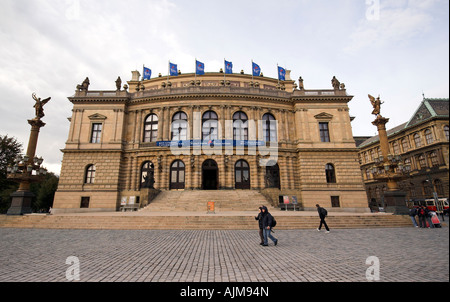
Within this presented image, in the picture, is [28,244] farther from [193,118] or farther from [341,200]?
[341,200]

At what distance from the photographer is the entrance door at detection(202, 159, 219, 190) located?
28.8 meters

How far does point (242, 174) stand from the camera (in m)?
28.7

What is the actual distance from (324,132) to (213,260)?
27.1 meters

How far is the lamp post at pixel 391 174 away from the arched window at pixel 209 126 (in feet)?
55.6

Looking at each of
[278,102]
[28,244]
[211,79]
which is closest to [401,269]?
[28,244]

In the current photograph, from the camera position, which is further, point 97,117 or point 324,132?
point 324,132

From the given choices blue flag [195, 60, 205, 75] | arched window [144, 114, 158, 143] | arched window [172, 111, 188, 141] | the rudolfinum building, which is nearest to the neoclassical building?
the rudolfinum building

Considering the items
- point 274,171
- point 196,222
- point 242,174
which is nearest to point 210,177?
point 242,174

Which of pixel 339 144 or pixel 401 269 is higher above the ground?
pixel 339 144

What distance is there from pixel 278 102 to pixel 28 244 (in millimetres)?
28463

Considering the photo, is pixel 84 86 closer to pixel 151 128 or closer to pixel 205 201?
pixel 151 128

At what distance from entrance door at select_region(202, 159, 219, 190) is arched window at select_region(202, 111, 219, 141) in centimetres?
301
